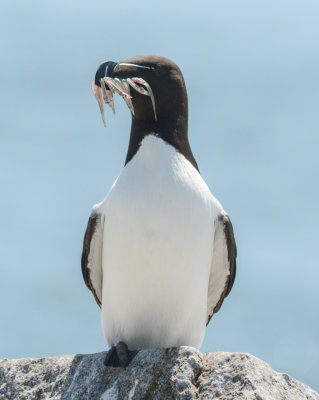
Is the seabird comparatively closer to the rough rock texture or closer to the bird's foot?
the bird's foot

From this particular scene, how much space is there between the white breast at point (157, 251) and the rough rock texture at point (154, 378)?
83cm

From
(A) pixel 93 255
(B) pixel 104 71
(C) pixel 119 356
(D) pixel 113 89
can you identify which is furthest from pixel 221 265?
(B) pixel 104 71

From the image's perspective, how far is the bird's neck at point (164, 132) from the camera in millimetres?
9633

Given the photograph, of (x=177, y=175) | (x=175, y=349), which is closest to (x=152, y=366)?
(x=175, y=349)

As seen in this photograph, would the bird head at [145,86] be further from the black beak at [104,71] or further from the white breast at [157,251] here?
the white breast at [157,251]

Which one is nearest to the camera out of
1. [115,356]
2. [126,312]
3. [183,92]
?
[115,356]

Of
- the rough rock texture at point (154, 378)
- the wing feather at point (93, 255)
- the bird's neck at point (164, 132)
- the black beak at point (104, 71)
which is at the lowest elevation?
the rough rock texture at point (154, 378)

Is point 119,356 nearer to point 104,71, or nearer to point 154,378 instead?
point 154,378

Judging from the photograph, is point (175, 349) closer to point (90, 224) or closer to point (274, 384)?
point (274, 384)

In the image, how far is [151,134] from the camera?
31.6 ft

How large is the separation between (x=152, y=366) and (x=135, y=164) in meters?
2.32

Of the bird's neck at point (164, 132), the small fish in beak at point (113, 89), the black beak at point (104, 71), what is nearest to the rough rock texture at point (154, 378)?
the bird's neck at point (164, 132)

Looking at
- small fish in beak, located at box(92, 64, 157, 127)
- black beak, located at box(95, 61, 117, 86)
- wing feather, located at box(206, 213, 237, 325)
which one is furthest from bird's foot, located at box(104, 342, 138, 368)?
black beak, located at box(95, 61, 117, 86)

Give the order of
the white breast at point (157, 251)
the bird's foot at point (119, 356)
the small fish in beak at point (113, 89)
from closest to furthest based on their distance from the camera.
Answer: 1. the bird's foot at point (119, 356)
2. the white breast at point (157, 251)
3. the small fish in beak at point (113, 89)
